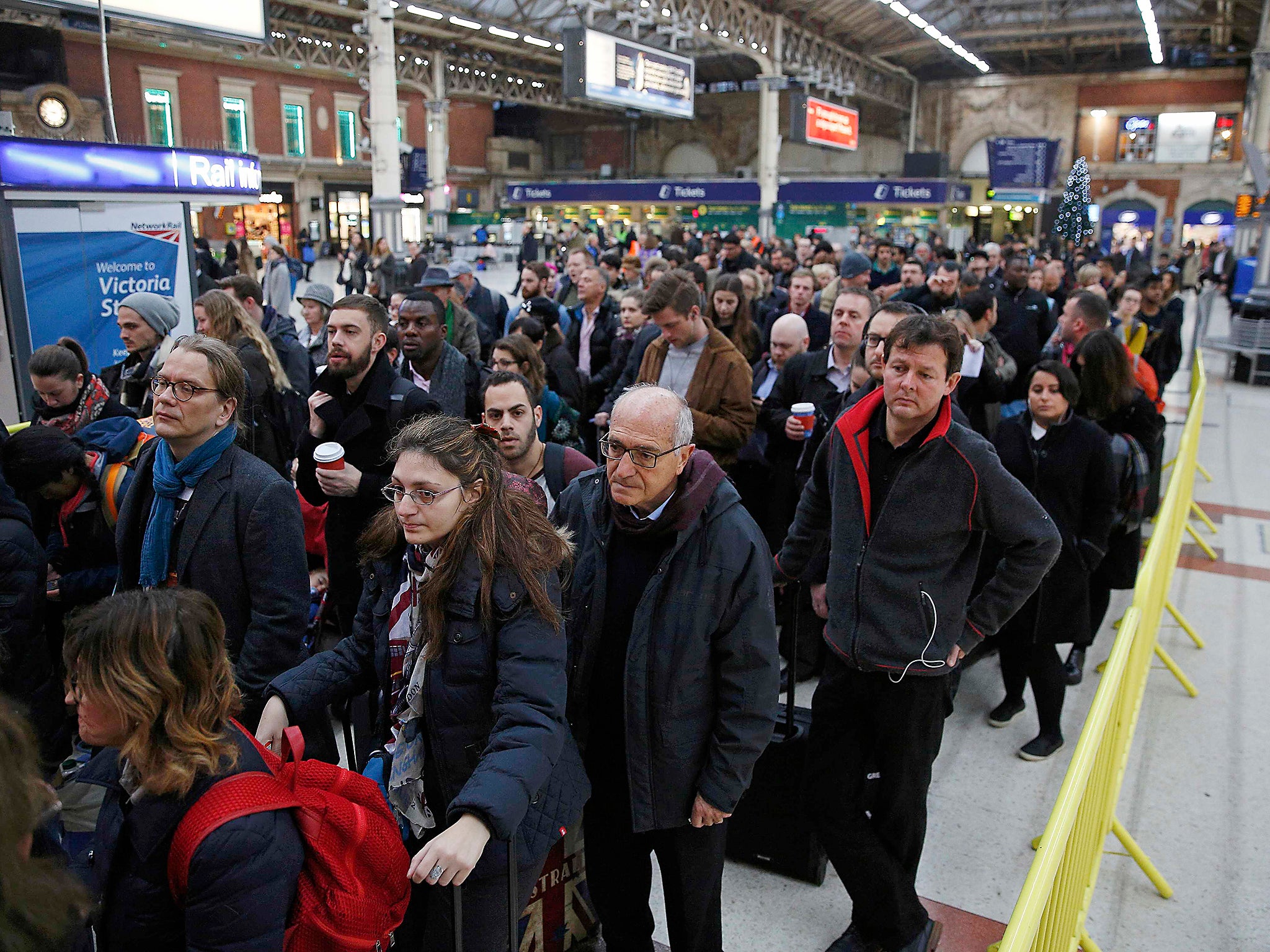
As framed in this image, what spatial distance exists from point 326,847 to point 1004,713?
341 centimetres

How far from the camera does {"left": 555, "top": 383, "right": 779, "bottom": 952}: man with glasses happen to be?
7.04 feet

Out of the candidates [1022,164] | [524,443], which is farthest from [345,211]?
[524,443]

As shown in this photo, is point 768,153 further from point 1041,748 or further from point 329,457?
point 329,457

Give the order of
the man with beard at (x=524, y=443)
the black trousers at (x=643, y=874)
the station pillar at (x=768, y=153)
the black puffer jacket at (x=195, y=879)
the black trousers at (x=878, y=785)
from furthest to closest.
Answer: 1. the station pillar at (x=768, y=153)
2. the man with beard at (x=524, y=443)
3. the black trousers at (x=878, y=785)
4. the black trousers at (x=643, y=874)
5. the black puffer jacket at (x=195, y=879)

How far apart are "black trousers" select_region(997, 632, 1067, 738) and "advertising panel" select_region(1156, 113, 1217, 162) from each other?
33513mm

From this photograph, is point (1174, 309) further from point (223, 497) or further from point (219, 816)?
point (219, 816)

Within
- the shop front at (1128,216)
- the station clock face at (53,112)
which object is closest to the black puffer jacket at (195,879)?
the station clock face at (53,112)

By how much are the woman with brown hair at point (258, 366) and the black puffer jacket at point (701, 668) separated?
2236mm

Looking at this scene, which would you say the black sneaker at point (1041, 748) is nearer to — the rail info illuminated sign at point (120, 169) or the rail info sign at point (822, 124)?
the rail info illuminated sign at point (120, 169)

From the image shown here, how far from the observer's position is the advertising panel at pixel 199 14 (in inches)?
333

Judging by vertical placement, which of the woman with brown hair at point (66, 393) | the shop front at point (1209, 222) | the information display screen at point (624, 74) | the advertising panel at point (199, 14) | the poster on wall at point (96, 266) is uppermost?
the information display screen at point (624, 74)

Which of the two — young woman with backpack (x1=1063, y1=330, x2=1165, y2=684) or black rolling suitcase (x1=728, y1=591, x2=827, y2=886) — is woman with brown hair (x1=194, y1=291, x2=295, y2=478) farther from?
young woman with backpack (x1=1063, y1=330, x2=1165, y2=684)

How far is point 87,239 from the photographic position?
621 centimetres

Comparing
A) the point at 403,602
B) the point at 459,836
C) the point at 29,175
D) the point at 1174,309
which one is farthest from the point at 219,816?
the point at 1174,309
